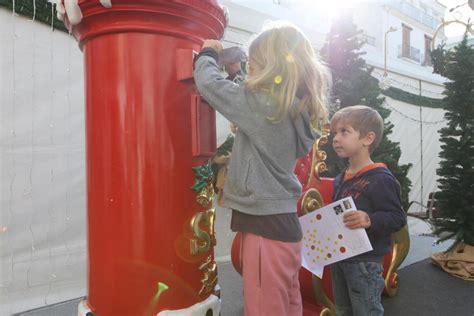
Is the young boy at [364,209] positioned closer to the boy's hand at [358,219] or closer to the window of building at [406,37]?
the boy's hand at [358,219]

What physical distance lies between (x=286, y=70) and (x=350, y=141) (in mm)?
626

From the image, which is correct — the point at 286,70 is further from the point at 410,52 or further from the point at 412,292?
the point at 410,52

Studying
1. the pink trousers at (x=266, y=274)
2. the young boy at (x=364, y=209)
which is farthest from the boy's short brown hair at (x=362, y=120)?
the pink trousers at (x=266, y=274)

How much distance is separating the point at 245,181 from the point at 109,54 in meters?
0.46

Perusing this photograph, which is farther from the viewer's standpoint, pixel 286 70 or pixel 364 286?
pixel 364 286

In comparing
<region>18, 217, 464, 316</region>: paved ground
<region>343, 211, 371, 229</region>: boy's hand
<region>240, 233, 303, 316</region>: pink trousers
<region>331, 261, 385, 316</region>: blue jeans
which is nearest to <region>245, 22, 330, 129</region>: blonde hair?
<region>240, 233, 303, 316</region>: pink trousers

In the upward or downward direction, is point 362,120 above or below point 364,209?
above

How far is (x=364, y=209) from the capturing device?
143 centimetres

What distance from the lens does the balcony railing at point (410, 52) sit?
33.0ft

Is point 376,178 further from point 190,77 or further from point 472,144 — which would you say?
point 472,144

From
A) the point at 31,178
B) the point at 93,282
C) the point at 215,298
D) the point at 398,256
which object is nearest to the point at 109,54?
the point at 93,282

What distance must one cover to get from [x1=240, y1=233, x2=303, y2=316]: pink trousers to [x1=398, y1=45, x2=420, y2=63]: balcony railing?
395 inches

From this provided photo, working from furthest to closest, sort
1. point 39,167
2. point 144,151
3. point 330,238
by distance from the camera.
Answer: point 39,167, point 330,238, point 144,151

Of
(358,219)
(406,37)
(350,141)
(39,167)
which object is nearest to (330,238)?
(358,219)
